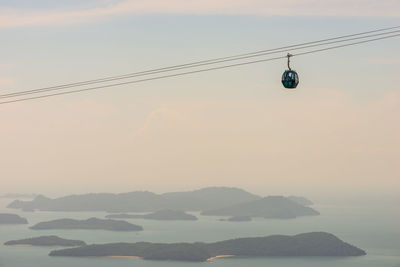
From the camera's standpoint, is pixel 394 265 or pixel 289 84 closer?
pixel 289 84

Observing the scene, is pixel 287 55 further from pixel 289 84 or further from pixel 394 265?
pixel 394 265

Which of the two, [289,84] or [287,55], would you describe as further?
[289,84]

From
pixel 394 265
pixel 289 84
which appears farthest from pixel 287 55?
pixel 394 265

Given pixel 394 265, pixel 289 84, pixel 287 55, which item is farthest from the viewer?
pixel 394 265

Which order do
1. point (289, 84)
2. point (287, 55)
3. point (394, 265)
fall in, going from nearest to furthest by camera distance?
point (287, 55) → point (289, 84) → point (394, 265)
